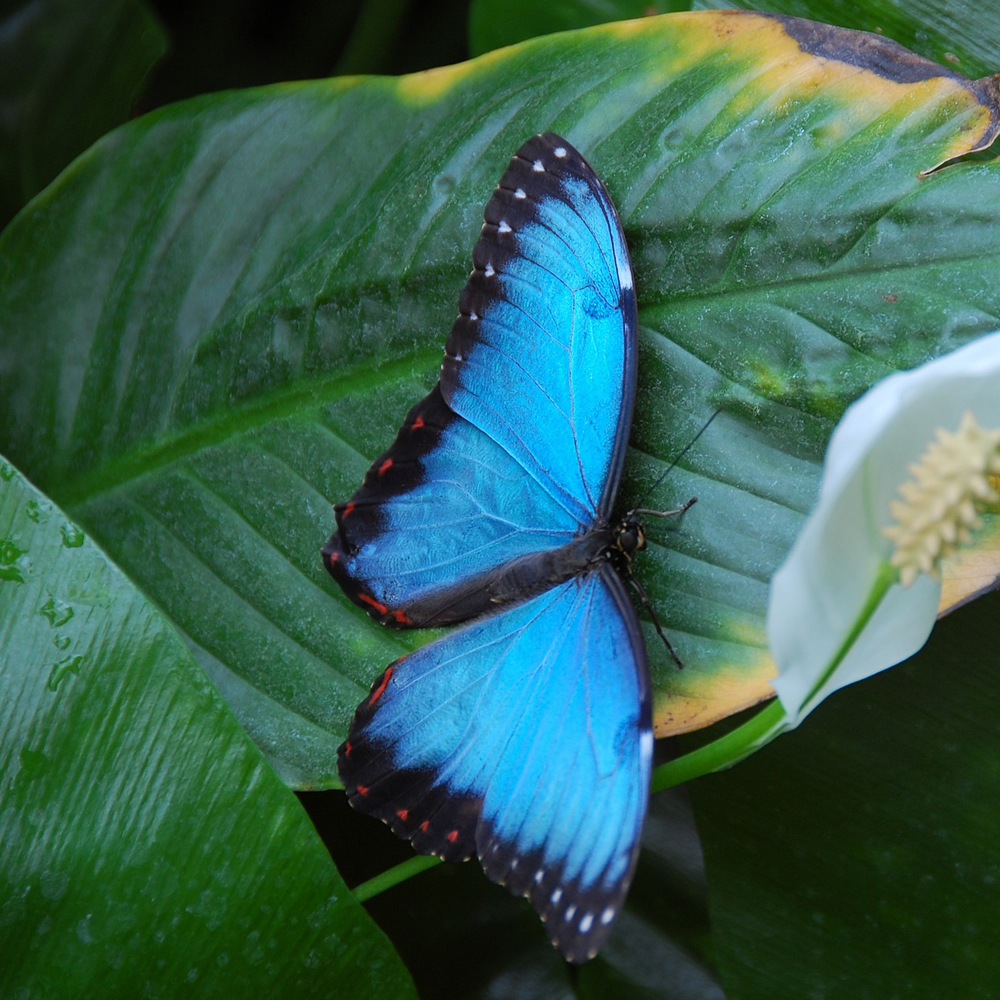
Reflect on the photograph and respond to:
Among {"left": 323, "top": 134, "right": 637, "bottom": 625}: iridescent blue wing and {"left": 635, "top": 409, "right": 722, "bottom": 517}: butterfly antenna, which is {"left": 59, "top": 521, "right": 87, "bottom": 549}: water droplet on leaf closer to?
{"left": 323, "top": 134, "right": 637, "bottom": 625}: iridescent blue wing

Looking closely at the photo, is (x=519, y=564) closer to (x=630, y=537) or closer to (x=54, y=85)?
(x=630, y=537)

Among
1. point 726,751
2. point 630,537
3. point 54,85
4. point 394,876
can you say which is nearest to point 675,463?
point 630,537

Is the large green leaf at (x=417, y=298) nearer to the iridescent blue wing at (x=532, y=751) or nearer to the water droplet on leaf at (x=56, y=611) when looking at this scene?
the iridescent blue wing at (x=532, y=751)

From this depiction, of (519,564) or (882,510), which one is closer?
(882,510)

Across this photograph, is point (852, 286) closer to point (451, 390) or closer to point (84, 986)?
point (451, 390)

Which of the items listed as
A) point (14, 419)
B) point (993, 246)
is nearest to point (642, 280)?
point (993, 246)

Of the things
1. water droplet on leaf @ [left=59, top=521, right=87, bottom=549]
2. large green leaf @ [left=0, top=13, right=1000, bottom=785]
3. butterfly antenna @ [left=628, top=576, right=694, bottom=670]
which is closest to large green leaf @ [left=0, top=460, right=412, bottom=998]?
water droplet on leaf @ [left=59, top=521, right=87, bottom=549]

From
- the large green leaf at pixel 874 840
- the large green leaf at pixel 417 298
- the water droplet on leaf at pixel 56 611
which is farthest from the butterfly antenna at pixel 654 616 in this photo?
the water droplet on leaf at pixel 56 611
